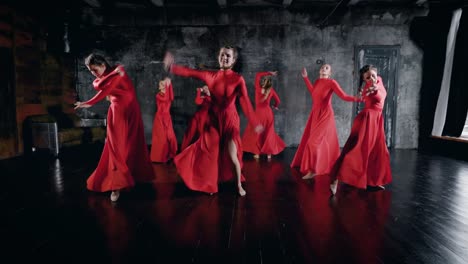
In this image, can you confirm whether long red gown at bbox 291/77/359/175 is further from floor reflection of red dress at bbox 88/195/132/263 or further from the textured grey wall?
the textured grey wall

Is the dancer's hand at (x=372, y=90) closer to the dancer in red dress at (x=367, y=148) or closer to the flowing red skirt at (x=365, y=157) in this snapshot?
the dancer in red dress at (x=367, y=148)

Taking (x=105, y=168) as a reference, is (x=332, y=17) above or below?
above

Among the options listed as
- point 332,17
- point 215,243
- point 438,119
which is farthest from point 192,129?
point 438,119

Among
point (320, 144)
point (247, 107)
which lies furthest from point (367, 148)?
point (247, 107)

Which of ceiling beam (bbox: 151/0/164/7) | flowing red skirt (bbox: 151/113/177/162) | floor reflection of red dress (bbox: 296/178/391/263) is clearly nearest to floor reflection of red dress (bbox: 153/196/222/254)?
floor reflection of red dress (bbox: 296/178/391/263)

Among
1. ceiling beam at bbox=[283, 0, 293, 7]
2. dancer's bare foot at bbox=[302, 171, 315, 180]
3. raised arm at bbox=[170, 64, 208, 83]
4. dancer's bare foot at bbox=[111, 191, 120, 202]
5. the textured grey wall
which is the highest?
ceiling beam at bbox=[283, 0, 293, 7]

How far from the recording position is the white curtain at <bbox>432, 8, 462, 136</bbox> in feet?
20.8

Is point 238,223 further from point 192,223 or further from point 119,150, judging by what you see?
point 119,150

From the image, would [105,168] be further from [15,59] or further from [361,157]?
[15,59]

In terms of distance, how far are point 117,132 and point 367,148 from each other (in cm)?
285

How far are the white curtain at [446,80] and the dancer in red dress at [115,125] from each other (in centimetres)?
700

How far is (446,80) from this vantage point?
6523 mm

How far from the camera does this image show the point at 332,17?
736 cm

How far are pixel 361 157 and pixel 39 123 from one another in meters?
6.34
